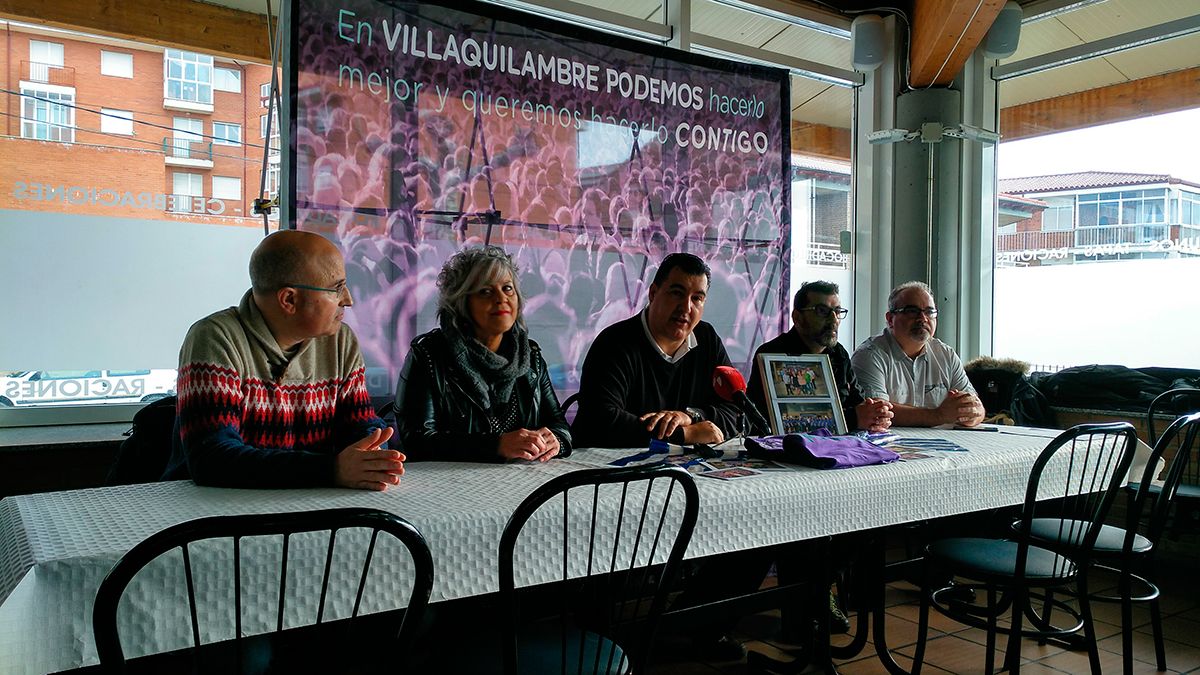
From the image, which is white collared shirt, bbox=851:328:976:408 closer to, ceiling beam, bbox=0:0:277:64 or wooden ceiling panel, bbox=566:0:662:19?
wooden ceiling panel, bbox=566:0:662:19

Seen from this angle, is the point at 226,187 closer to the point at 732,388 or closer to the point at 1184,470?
the point at 732,388

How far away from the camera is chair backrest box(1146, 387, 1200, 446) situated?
380cm

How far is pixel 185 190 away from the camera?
10.7ft

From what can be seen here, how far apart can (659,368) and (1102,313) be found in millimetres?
2800

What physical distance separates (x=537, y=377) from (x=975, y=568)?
4.40 ft

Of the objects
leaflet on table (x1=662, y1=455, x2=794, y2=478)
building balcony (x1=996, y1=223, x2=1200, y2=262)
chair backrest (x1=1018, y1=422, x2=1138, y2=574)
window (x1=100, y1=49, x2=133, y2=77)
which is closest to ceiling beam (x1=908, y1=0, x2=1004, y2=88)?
building balcony (x1=996, y1=223, x2=1200, y2=262)

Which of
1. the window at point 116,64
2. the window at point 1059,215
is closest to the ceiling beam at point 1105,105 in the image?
the window at point 1059,215

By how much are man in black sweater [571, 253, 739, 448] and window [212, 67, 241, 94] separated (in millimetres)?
1730

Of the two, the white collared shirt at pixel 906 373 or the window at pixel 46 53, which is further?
the white collared shirt at pixel 906 373

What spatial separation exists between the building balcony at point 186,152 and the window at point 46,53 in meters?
0.42

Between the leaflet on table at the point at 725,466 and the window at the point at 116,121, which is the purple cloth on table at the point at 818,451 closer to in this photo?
the leaflet on table at the point at 725,466

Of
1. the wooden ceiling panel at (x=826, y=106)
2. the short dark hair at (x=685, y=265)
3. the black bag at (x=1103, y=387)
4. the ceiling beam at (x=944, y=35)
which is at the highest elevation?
the ceiling beam at (x=944, y=35)

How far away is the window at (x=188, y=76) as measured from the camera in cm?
325

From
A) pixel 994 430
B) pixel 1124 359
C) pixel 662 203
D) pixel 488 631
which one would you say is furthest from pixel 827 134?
pixel 488 631
